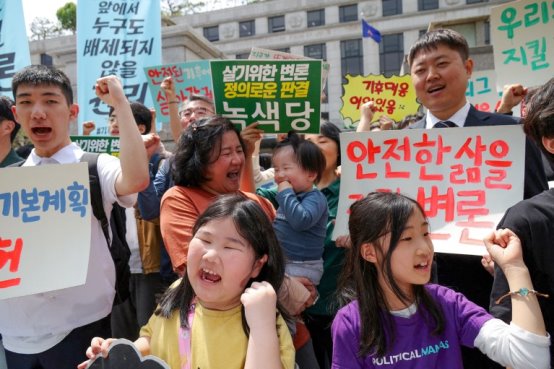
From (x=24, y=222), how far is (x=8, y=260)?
14 cm

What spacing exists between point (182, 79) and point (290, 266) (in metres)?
2.73

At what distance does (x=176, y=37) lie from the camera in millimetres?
7426

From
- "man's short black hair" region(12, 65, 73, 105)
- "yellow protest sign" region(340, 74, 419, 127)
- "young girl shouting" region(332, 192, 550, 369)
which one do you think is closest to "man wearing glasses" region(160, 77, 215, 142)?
"man's short black hair" region(12, 65, 73, 105)

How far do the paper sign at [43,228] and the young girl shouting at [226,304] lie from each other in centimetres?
43

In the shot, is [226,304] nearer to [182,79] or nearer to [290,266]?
[290,266]

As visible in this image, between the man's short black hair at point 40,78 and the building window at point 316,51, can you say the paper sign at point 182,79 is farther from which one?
the building window at point 316,51

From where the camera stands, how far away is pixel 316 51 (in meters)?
37.2

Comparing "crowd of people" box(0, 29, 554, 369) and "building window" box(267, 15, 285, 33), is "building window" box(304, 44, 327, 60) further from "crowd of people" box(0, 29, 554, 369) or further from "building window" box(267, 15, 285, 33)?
Answer: "crowd of people" box(0, 29, 554, 369)

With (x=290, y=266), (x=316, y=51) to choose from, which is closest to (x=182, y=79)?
(x=290, y=266)

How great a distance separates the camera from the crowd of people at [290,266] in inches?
55.5

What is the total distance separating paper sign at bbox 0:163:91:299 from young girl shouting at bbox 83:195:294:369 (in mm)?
428

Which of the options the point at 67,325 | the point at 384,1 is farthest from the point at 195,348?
the point at 384,1

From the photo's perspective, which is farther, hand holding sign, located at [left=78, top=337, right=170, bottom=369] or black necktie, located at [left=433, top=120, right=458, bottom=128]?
black necktie, located at [left=433, top=120, right=458, bottom=128]

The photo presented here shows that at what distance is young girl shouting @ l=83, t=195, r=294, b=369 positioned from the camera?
1384 millimetres
